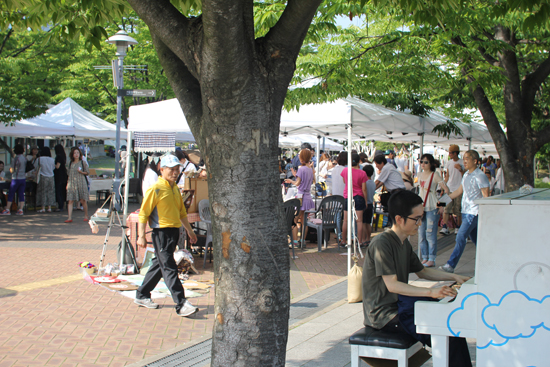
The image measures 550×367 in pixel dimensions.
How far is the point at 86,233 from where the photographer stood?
11.9 metres

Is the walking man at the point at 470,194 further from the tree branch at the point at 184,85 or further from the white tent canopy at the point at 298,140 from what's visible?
the white tent canopy at the point at 298,140

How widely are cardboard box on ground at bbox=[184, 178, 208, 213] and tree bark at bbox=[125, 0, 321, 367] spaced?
19.7 ft

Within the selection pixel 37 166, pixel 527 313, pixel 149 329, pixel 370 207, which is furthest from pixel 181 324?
pixel 37 166

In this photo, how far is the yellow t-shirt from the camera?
19.5 feet

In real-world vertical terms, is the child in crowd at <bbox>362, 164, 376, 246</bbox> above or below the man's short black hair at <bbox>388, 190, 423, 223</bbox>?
below

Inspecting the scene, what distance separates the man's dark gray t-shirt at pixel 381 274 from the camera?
3490mm

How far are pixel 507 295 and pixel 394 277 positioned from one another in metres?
0.72

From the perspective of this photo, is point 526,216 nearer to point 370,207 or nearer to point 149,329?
point 149,329

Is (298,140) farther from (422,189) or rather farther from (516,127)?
(422,189)

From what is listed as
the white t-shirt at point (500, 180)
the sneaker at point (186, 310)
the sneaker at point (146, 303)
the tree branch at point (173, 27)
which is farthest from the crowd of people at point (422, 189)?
the tree branch at point (173, 27)

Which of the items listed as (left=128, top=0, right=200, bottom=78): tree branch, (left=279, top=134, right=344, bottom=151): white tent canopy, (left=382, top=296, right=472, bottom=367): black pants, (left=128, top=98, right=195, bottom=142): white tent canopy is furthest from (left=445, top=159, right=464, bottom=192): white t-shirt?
(left=128, top=0, right=200, bottom=78): tree branch

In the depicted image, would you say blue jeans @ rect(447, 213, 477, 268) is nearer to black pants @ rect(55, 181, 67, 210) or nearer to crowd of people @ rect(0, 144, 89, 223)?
crowd of people @ rect(0, 144, 89, 223)

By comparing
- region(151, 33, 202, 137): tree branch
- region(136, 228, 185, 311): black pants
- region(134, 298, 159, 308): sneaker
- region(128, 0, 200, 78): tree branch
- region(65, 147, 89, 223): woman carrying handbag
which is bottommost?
region(134, 298, 159, 308): sneaker

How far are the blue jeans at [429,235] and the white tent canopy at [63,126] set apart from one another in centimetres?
1147
